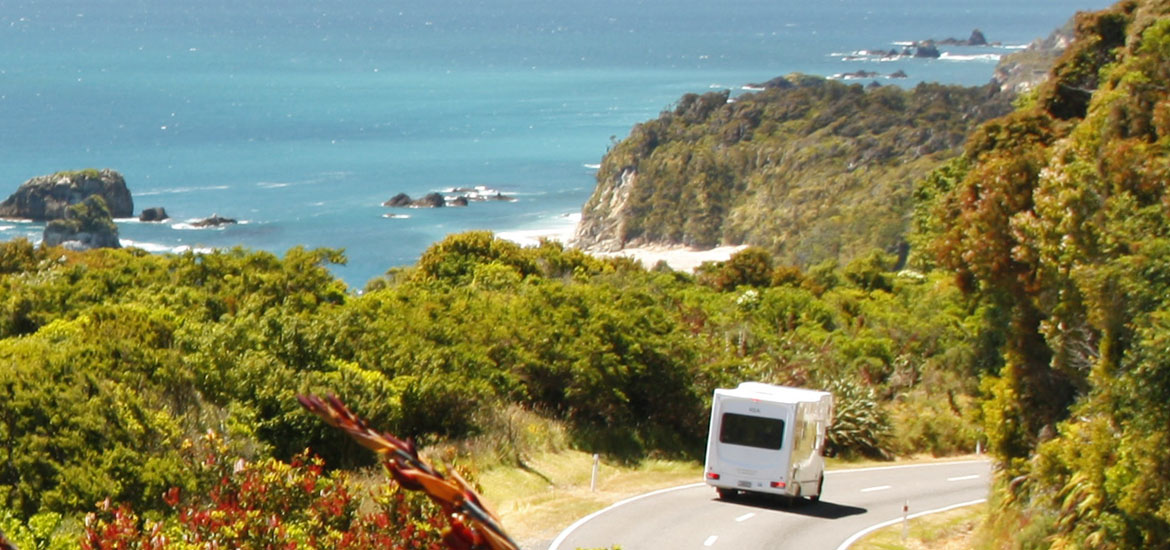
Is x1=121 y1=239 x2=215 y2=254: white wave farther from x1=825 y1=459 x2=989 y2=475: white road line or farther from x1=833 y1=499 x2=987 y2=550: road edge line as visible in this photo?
x1=833 y1=499 x2=987 y2=550: road edge line

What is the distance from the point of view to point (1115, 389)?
15.6 meters

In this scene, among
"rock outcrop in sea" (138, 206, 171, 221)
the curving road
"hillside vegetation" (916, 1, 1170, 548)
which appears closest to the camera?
"hillside vegetation" (916, 1, 1170, 548)

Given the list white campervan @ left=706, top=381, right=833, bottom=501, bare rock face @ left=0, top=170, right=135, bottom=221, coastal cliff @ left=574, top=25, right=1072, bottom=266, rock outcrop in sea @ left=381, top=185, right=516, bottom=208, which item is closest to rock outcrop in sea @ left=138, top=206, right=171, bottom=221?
bare rock face @ left=0, top=170, right=135, bottom=221

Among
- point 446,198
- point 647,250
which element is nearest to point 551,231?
point 647,250

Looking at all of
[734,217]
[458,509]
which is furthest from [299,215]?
[458,509]

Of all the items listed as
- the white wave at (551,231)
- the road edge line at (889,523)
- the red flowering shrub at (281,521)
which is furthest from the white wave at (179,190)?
the red flowering shrub at (281,521)

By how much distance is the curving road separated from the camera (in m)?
18.8

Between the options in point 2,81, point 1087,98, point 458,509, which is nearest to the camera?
point 458,509

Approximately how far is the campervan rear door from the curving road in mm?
527

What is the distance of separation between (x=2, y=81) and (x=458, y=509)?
705 feet

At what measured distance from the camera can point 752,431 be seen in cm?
2145

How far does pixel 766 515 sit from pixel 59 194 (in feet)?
314

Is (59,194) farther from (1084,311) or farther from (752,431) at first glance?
(1084,311)

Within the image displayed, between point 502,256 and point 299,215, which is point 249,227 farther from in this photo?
point 502,256
